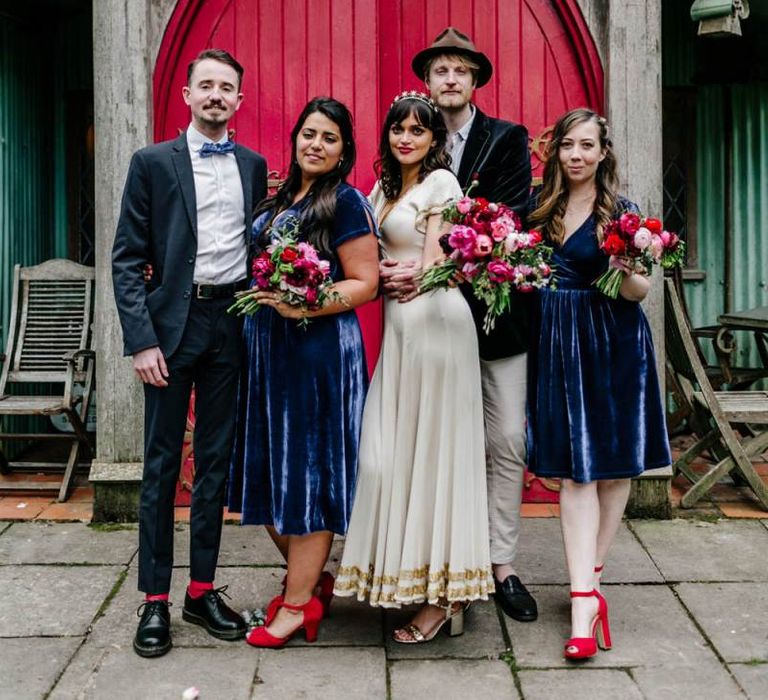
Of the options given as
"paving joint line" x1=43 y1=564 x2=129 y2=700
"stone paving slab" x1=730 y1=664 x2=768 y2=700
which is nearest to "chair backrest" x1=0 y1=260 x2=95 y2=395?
"paving joint line" x1=43 y1=564 x2=129 y2=700

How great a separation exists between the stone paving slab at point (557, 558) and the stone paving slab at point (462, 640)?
50 cm

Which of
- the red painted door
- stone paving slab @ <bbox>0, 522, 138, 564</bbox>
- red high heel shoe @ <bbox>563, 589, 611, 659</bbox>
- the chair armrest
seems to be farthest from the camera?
the chair armrest

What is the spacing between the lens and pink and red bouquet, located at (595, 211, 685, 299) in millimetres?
3447

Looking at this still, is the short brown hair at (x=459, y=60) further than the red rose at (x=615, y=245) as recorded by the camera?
Yes

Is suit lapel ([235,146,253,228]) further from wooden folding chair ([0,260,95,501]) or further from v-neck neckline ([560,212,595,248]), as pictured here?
wooden folding chair ([0,260,95,501])

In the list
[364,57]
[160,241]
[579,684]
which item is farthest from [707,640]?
[364,57]

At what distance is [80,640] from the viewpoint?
12.7 feet

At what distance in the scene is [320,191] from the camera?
3.68m

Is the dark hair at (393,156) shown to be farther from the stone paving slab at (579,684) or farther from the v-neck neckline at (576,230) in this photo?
the stone paving slab at (579,684)

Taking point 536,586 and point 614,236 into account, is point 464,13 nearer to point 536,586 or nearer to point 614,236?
point 614,236

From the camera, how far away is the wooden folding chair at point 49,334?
6.19m

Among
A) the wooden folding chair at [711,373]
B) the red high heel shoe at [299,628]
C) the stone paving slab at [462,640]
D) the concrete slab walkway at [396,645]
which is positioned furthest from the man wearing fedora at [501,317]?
the wooden folding chair at [711,373]

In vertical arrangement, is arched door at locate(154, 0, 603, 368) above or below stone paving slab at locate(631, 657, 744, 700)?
above

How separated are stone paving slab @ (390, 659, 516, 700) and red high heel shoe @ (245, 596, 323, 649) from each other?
37 cm
